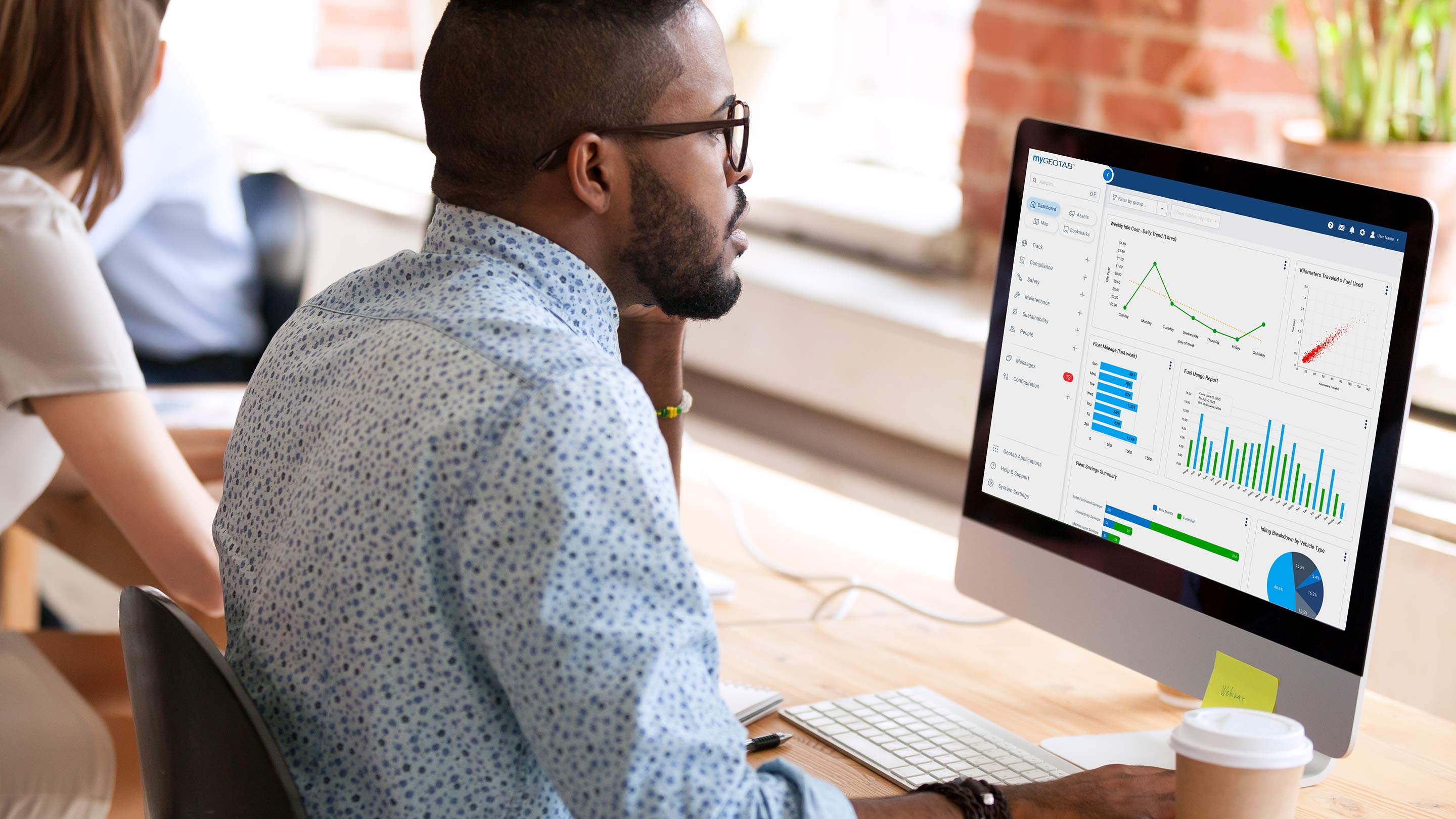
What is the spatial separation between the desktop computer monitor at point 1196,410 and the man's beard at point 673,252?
0.29 m

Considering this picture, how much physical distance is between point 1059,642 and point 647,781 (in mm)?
809

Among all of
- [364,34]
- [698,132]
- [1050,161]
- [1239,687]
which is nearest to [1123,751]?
[1239,687]

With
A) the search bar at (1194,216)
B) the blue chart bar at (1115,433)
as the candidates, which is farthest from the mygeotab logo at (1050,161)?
the blue chart bar at (1115,433)

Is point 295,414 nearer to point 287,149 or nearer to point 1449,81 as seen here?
point 1449,81

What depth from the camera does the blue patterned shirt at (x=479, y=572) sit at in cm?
73

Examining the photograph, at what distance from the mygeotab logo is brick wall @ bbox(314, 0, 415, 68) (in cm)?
322

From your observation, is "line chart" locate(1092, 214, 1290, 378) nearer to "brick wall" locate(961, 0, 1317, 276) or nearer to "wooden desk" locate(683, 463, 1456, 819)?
"wooden desk" locate(683, 463, 1456, 819)

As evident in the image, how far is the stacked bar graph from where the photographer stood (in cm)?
101

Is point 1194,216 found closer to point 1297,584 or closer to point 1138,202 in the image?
point 1138,202

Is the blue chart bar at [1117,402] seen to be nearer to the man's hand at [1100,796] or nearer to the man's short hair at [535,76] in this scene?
the man's hand at [1100,796]

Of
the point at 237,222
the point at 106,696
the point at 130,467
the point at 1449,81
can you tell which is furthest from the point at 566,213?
the point at 237,222

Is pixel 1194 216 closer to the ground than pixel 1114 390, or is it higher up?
higher up

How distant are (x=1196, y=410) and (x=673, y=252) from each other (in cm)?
43

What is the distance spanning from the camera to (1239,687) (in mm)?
1069
